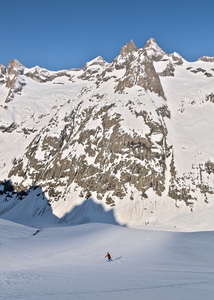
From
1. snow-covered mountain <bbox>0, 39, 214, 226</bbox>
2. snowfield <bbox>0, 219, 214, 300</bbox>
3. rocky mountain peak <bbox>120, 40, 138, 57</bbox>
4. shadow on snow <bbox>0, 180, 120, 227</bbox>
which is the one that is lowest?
snowfield <bbox>0, 219, 214, 300</bbox>

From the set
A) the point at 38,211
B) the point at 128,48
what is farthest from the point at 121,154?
the point at 128,48

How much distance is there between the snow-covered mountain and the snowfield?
50407mm

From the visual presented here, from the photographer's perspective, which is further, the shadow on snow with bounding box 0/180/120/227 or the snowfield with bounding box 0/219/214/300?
the shadow on snow with bounding box 0/180/120/227

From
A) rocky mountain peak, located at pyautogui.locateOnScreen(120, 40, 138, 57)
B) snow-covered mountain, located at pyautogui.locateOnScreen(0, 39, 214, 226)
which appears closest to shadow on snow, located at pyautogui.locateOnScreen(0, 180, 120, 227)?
snow-covered mountain, located at pyautogui.locateOnScreen(0, 39, 214, 226)

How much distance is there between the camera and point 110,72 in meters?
149

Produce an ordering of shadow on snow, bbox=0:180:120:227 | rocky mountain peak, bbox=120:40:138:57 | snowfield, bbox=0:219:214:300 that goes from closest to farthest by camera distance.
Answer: snowfield, bbox=0:219:214:300 < shadow on snow, bbox=0:180:120:227 < rocky mountain peak, bbox=120:40:138:57

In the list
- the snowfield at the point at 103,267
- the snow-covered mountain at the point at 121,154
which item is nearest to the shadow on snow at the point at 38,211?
the snow-covered mountain at the point at 121,154

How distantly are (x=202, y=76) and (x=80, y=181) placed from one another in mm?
112952

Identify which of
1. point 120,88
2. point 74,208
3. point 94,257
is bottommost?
point 94,257

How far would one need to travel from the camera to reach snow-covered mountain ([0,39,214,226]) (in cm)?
8894

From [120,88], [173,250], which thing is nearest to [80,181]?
[120,88]

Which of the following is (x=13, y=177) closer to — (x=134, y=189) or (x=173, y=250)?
(x=134, y=189)

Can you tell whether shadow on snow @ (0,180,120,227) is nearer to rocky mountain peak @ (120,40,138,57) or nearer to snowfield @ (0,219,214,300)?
snowfield @ (0,219,214,300)

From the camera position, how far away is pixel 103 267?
62.4 ft
